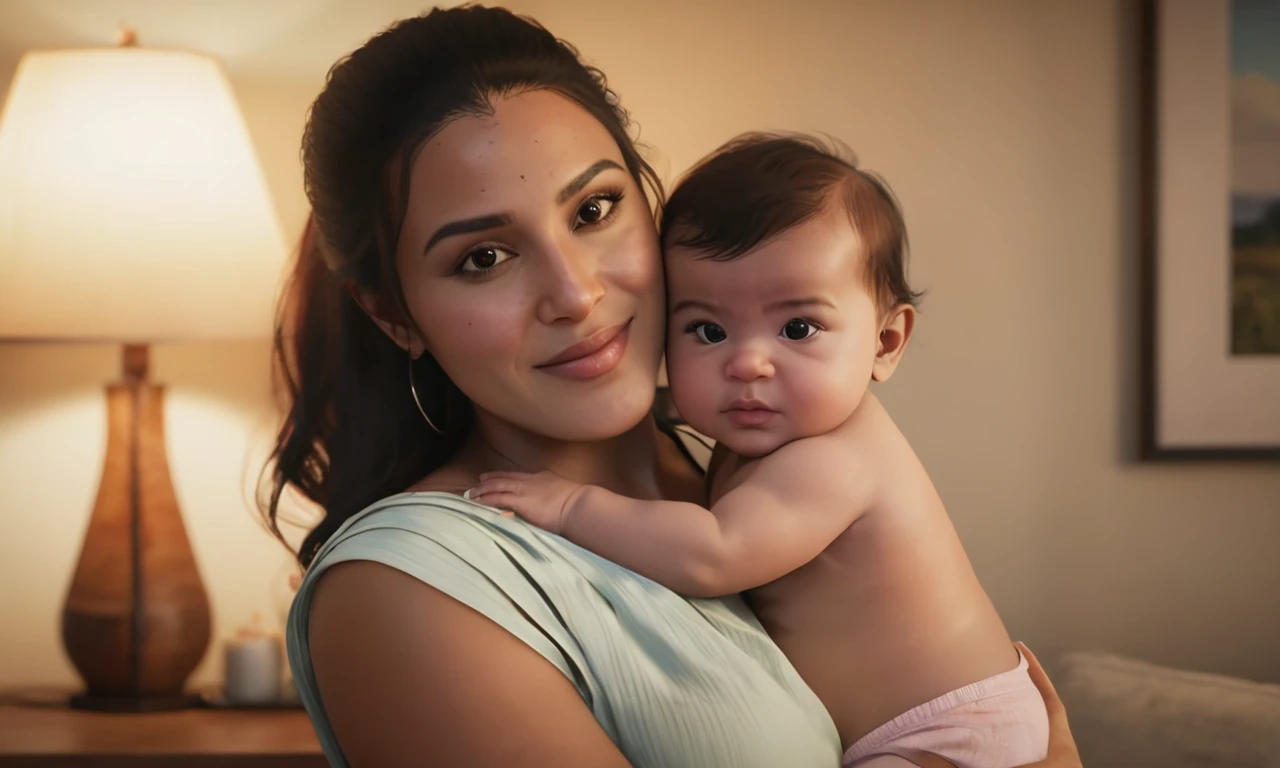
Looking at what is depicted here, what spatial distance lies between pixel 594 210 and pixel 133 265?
1.06 metres

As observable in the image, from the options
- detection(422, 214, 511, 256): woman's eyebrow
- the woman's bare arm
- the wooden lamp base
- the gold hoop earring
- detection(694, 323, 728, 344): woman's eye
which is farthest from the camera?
the wooden lamp base

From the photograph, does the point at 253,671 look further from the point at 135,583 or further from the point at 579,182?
the point at 579,182

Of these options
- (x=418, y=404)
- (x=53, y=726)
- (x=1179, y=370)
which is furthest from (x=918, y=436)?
(x=53, y=726)

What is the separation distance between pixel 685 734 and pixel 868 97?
1681mm

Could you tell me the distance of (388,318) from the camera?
125 centimetres

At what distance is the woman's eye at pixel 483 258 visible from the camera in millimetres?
1125

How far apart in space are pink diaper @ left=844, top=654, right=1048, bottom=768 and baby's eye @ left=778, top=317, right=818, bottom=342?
39cm

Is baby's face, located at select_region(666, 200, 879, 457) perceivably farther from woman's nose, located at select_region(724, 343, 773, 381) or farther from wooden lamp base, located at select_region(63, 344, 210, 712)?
wooden lamp base, located at select_region(63, 344, 210, 712)

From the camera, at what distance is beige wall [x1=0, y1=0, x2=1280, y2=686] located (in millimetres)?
2316

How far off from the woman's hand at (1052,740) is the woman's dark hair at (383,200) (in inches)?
25.9

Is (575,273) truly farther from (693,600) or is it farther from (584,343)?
(693,600)

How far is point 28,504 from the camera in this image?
90.9 inches

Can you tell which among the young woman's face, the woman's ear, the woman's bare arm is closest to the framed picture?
the young woman's face

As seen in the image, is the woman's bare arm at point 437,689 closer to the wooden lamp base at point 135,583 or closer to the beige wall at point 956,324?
the wooden lamp base at point 135,583
